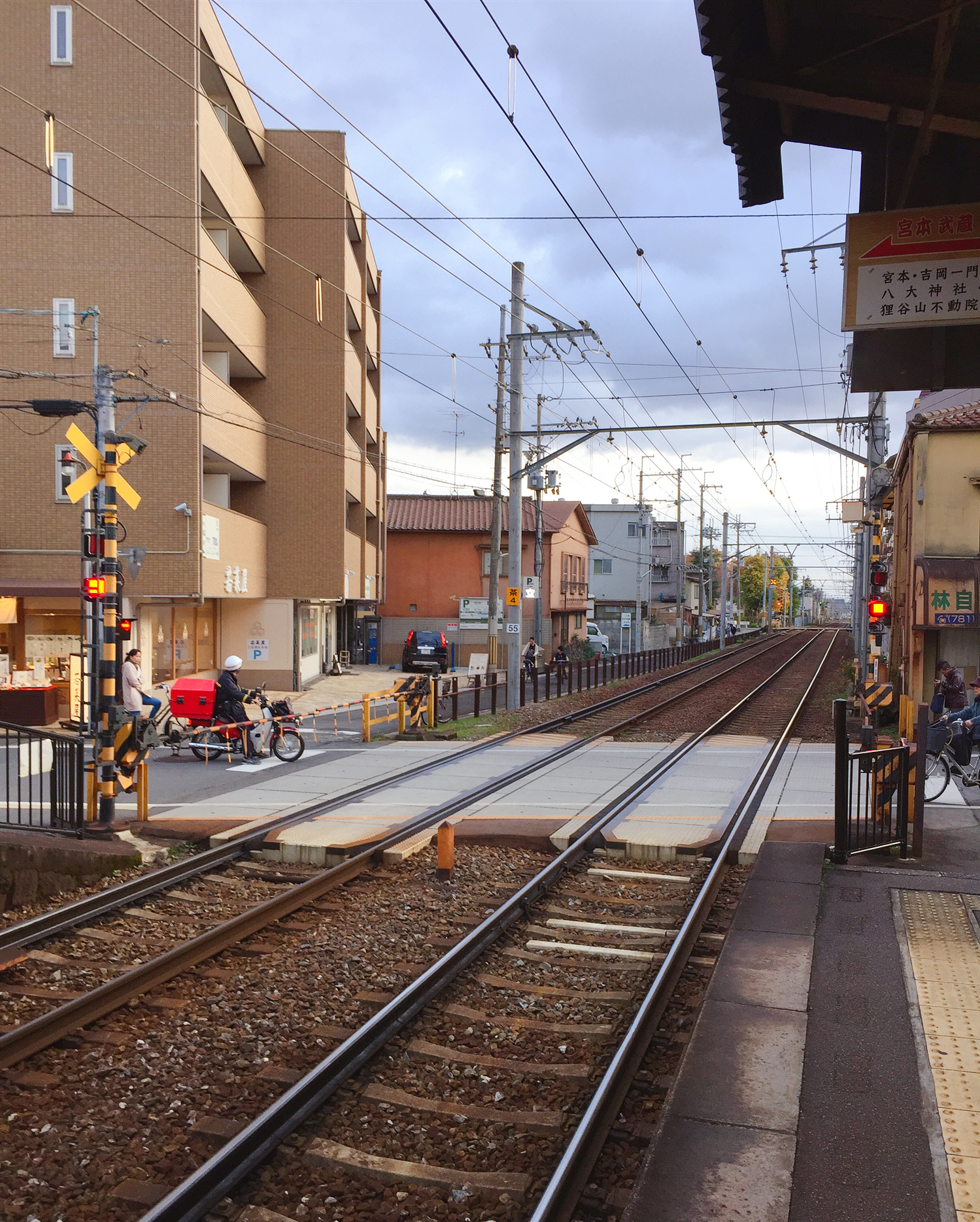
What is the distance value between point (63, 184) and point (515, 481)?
12.3m

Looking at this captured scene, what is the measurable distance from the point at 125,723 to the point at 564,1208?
29.8 ft

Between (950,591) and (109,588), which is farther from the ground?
(950,591)

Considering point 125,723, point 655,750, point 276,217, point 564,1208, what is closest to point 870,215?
point 564,1208

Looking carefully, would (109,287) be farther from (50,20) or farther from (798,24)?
(798,24)

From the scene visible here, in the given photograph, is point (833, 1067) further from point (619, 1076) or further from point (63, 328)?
point (63, 328)

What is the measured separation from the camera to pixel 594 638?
59938 mm

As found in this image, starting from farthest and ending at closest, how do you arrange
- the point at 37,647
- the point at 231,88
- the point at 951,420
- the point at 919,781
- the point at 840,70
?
the point at 231,88, the point at 951,420, the point at 37,647, the point at 919,781, the point at 840,70

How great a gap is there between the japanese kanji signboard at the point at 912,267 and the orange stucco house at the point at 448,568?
39.0 metres

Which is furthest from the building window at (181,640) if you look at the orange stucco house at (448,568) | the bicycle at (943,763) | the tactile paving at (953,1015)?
the tactile paving at (953,1015)

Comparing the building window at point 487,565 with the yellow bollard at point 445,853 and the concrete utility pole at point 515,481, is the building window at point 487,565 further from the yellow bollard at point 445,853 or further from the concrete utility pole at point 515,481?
the yellow bollard at point 445,853

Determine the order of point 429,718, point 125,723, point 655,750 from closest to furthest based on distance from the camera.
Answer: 1. point 125,723
2. point 655,750
3. point 429,718

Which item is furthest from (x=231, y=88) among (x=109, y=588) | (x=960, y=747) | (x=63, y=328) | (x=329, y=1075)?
(x=329, y=1075)

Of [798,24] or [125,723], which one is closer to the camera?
[798,24]

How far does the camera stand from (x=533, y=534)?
170ft
